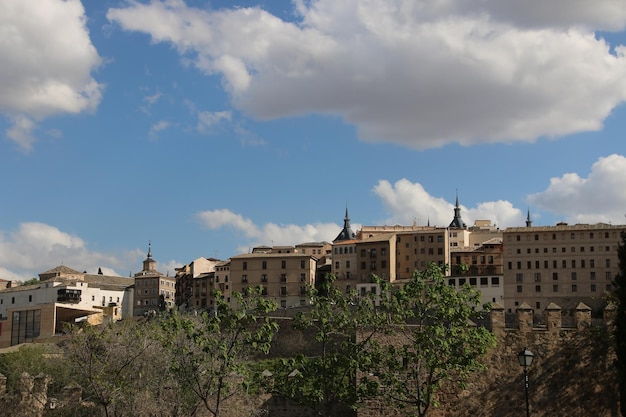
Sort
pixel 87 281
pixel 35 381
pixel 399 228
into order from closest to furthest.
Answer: pixel 35 381
pixel 87 281
pixel 399 228

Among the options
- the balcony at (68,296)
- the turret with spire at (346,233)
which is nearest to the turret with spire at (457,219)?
the turret with spire at (346,233)

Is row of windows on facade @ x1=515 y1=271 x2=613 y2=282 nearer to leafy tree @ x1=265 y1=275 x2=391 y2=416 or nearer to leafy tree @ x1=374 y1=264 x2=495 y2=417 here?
leafy tree @ x1=374 y1=264 x2=495 y2=417

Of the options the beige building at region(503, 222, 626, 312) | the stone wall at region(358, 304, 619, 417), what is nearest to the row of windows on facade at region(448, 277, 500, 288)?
the beige building at region(503, 222, 626, 312)

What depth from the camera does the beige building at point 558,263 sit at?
87625 millimetres

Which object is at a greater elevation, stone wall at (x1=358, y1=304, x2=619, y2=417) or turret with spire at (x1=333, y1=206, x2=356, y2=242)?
turret with spire at (x1=333, y1=206, x2=356, y2=242)

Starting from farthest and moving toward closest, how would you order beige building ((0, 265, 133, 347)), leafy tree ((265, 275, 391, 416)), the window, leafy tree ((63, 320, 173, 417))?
beige building ((0, 265, 133, 347)), the window, leafy tree ((63, 320, 173, 417)), leafy tree ((265, 275, 391, 416))

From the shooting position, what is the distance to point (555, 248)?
297 feet

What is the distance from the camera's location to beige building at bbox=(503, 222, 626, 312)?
287ft

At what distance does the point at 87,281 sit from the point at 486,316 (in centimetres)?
7601

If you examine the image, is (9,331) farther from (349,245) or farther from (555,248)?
(555,248)

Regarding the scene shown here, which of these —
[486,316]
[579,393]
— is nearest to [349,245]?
[486,316]

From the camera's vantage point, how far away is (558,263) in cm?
8981

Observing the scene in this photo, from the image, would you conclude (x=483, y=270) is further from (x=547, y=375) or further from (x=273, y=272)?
(x=547, y=375)

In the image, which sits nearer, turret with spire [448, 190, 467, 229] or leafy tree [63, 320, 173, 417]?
leafy tree [63, 320, 173, 417]
